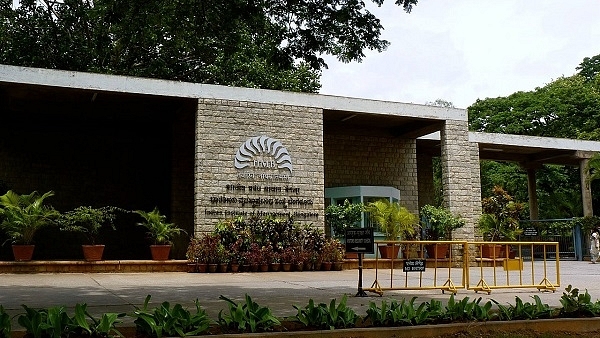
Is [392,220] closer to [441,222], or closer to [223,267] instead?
[441,222]

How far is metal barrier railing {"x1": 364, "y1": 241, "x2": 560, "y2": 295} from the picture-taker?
386 inches

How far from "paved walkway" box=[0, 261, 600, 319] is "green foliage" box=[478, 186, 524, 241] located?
16.0ft

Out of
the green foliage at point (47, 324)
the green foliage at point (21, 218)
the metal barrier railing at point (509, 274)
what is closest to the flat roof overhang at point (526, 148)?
the metal barrier railing at point (509, 274)

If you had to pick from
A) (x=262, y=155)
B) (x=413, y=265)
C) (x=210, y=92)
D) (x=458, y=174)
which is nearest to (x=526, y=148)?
(x=458, y=174)

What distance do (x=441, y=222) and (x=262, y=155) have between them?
5.26 meters

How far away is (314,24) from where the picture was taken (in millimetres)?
9305

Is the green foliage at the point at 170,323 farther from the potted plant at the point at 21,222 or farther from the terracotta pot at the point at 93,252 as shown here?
the terracotta pot at the point at 93,252

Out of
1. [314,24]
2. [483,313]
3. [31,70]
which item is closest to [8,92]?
[31,70]

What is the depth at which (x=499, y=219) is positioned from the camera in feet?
66.6

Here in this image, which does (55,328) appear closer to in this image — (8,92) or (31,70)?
(31,70)

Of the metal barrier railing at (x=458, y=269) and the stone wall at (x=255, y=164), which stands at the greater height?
the stone wall at (x=255, y=164)

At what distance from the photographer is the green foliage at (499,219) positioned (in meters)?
18.5

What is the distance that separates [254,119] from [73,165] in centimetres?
682

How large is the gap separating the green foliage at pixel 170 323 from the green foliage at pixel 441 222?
12433 millimetres
